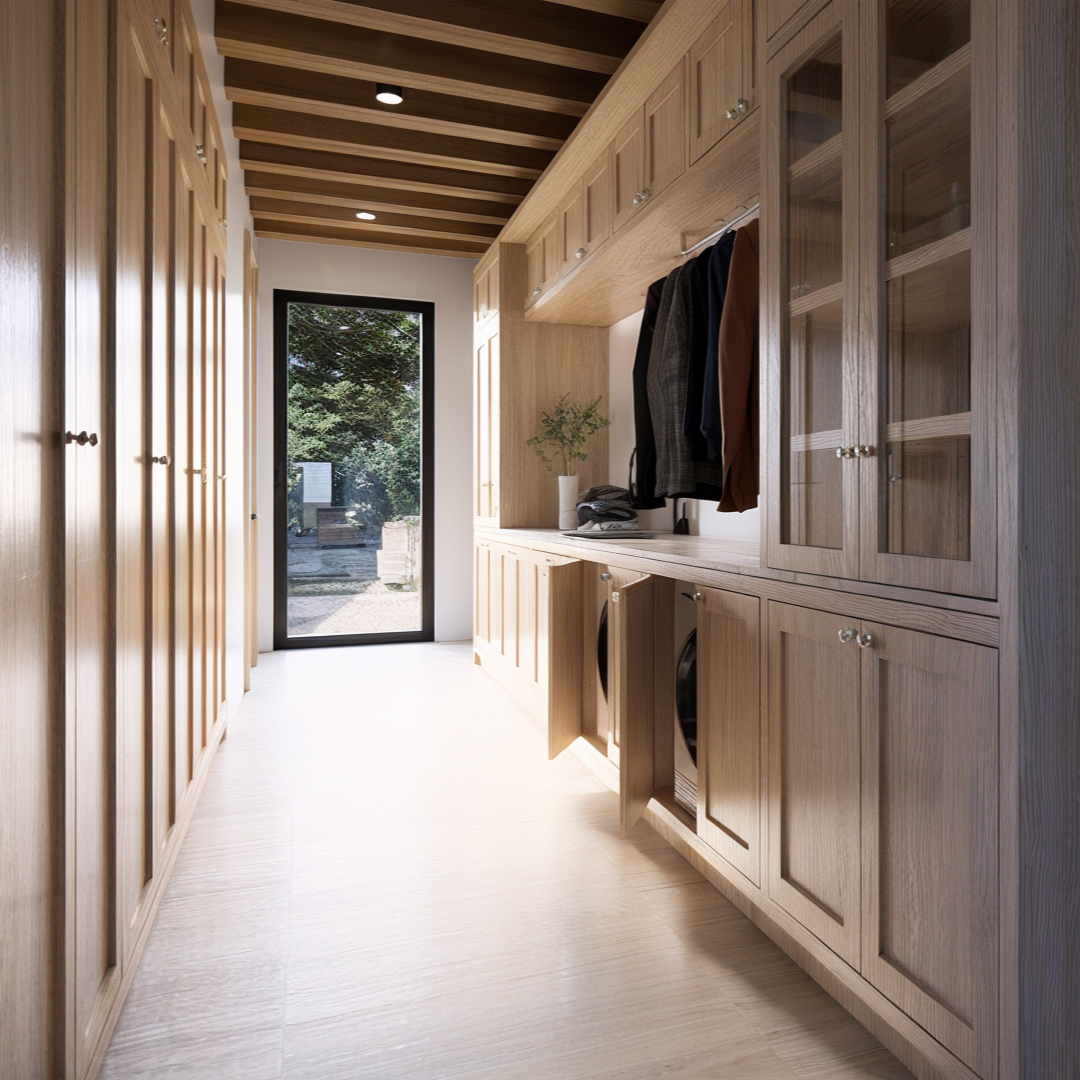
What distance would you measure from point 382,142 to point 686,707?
9.51 feet

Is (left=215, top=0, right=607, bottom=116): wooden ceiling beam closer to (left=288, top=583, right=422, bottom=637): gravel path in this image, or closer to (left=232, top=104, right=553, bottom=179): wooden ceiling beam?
(left=232, top=104, right=553, bottom=179): wooden ceiling beam

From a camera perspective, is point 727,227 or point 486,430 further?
point 486,430

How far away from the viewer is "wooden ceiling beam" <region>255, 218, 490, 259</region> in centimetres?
466

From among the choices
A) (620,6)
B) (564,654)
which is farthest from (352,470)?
(620,6)

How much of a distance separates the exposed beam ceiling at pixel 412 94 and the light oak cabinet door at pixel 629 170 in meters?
0.43

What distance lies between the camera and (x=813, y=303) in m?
1.50

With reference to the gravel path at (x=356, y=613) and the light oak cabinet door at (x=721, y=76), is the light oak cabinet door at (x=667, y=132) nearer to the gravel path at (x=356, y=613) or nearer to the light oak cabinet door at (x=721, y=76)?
the light oak cabinet door at (x=721, y=76)

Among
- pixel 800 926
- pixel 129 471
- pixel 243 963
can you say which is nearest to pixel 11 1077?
pixel 243 963

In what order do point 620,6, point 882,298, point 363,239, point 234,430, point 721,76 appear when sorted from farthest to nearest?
point 363,239
point 234,430
point 620,6
point 721,76
point 882,298

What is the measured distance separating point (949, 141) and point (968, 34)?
0.14m

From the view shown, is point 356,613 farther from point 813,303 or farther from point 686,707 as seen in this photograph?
point 813,303

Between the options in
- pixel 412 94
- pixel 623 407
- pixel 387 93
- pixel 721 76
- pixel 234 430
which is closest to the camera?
pixel 721 76

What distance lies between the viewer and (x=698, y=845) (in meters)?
1.92

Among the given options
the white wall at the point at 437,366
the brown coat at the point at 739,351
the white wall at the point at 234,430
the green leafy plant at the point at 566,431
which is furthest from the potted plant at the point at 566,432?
the brown coat at the point at 739,351
